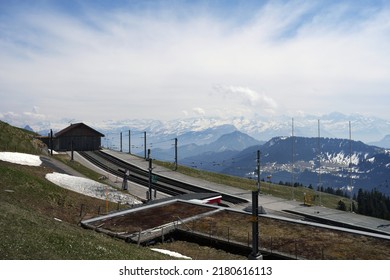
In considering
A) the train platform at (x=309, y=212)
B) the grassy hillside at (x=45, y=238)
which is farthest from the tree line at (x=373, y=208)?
the grassy hillside at (x=45, y=238)

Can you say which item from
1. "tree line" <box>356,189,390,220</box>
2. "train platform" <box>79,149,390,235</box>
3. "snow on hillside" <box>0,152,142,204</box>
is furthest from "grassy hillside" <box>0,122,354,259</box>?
"tree line" <box>356,189,390,220</box>

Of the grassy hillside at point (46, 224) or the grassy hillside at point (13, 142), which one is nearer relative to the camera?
the grassy hillside at point (46, 224)

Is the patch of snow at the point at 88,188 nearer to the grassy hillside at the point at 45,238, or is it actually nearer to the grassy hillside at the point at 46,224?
the grassy hillside at the point at 46,224

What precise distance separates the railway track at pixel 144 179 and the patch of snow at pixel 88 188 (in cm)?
1166

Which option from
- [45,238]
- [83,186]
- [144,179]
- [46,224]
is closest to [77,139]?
[144,179]

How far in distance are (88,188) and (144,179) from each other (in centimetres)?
2209

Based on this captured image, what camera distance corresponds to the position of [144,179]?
6988 cm

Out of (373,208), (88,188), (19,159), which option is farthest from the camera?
(373,208)

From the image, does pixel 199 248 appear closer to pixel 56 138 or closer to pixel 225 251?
pixel 225 251

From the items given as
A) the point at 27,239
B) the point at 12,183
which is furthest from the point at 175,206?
the point at 27,239

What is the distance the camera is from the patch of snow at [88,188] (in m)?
46.4

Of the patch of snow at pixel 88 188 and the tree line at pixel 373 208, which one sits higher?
→ the patch of snow at pixel 88 188

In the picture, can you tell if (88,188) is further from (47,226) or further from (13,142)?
(13,142)

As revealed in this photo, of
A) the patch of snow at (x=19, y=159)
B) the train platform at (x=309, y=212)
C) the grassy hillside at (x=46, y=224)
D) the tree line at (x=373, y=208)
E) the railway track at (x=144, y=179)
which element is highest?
the patch of snow at (x=19, y=159)
